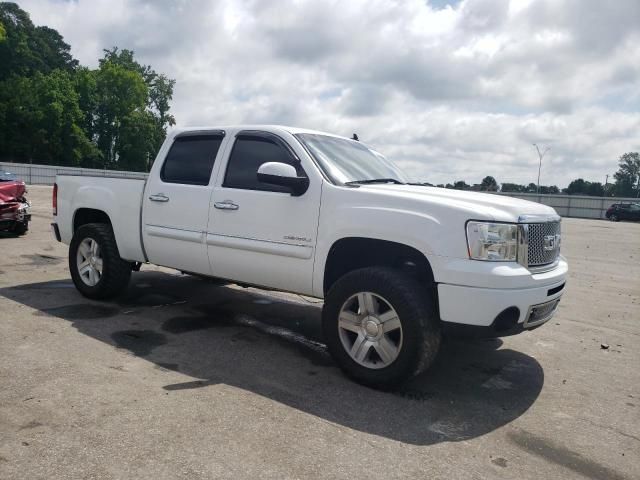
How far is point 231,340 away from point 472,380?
2.15 meters

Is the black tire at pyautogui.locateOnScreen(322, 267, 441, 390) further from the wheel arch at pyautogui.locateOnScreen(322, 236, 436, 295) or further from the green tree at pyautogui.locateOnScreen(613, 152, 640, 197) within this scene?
the green tree at pyautogui.locateOnScreen(613, 152, 640, 197)

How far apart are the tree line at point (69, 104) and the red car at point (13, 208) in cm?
4819

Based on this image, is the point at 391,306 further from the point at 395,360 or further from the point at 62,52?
the point at 62,52

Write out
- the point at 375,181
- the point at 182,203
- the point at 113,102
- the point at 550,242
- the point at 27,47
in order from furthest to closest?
the point at 113,102, the point at 27,47, the point at 182,203, the point at 375,181, the point at 550,242

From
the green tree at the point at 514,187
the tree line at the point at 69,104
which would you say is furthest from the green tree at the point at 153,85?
the green tree at the point at 514,187

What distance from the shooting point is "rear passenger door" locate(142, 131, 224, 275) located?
5.02 meters

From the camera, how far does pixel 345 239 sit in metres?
4.11

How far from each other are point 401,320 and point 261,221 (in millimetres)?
1551

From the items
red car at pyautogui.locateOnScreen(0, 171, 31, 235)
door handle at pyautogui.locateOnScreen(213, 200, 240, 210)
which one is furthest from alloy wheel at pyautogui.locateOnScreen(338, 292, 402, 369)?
red car at pyautogui.locateOnScreen(0, 171, 31, 235)

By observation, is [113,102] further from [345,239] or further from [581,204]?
[345,239]

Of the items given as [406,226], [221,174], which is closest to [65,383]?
[221,174]

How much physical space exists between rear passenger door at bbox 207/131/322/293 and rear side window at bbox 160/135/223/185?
9.9 inches

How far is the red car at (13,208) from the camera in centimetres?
1038

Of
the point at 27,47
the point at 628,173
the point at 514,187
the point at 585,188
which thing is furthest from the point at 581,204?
the point at 628,173
